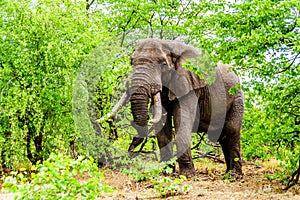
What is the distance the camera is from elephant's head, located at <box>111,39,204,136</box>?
10.1m

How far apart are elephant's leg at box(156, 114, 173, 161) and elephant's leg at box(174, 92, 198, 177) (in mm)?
545

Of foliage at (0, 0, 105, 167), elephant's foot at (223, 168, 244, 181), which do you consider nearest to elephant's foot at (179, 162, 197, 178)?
elephant's foot at (223, 168, 244, 181)

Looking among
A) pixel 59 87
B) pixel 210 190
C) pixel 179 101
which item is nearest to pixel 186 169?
pixel 179 101

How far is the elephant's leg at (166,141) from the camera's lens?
37.3 ft

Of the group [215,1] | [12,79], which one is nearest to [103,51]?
[12,79]

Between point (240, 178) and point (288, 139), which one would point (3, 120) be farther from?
point (288, 139)

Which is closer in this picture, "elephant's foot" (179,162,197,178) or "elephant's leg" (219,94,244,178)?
"elephant's foot" (179,162,197,178)

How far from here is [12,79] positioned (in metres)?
12.4

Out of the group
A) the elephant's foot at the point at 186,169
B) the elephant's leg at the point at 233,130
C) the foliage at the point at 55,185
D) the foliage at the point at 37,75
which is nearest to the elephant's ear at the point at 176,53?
the elephant's leg at the point at 233,130

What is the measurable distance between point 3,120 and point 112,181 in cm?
357

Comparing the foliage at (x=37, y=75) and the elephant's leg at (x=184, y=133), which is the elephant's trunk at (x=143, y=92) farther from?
the foliage at (x=37, y=75)

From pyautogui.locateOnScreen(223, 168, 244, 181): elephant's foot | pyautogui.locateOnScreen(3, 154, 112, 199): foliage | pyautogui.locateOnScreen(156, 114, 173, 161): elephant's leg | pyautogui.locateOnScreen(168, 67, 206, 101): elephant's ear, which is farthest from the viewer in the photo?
pyautogui.locateOnScreen(223, 168, 244, 181): elephant's foot

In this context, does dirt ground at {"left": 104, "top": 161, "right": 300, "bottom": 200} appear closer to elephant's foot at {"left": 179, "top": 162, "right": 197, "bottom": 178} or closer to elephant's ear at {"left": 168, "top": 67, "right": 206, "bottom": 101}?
elephant's foot at {"left": 179, "top": 162, "right": 197, "bottom": 178}

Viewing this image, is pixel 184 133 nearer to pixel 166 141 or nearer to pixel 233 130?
pixel 166 141
